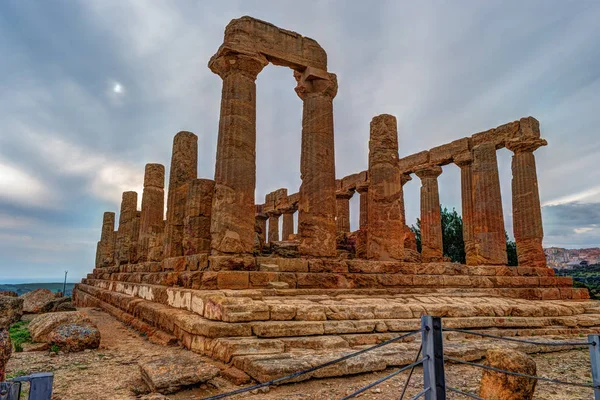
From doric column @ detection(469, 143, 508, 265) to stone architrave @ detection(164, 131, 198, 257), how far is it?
1023 cm

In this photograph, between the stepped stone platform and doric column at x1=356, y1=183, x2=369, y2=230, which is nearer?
the stepped stone platform

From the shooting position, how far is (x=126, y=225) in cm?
1923

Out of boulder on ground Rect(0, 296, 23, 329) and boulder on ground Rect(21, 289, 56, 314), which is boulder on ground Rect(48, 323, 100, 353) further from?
boulder on ground Rect(21, 289, 56, 314)

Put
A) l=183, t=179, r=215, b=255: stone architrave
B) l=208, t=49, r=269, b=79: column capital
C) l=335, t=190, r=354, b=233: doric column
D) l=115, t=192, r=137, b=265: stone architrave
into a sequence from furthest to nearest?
l=335, t=190, r=354, b=233: doric column → l=115, t=192, r=137, b=265: stone architrave → l=183, t=179, r=215, b=255: stone architrave → l=208, t=49, r=269, b=79: column capital

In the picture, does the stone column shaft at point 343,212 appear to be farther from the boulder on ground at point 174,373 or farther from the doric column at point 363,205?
the boulder on ground at point 174,373

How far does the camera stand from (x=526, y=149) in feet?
53.5

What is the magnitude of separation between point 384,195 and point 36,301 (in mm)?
11169

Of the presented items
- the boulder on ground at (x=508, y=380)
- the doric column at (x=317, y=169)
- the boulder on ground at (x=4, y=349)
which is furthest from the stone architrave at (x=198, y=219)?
the boulder on ground at (x=508, y=380)

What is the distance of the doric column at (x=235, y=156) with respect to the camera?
354 inches

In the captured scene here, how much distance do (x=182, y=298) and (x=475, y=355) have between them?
16.6 feet

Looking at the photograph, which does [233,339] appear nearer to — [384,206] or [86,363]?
[86,363]

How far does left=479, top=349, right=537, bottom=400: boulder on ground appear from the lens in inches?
155

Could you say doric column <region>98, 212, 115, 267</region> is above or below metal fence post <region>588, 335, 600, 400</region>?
above

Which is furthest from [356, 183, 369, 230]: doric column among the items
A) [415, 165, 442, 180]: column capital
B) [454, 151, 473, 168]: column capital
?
[454, 151, 473, 168]: column capital
